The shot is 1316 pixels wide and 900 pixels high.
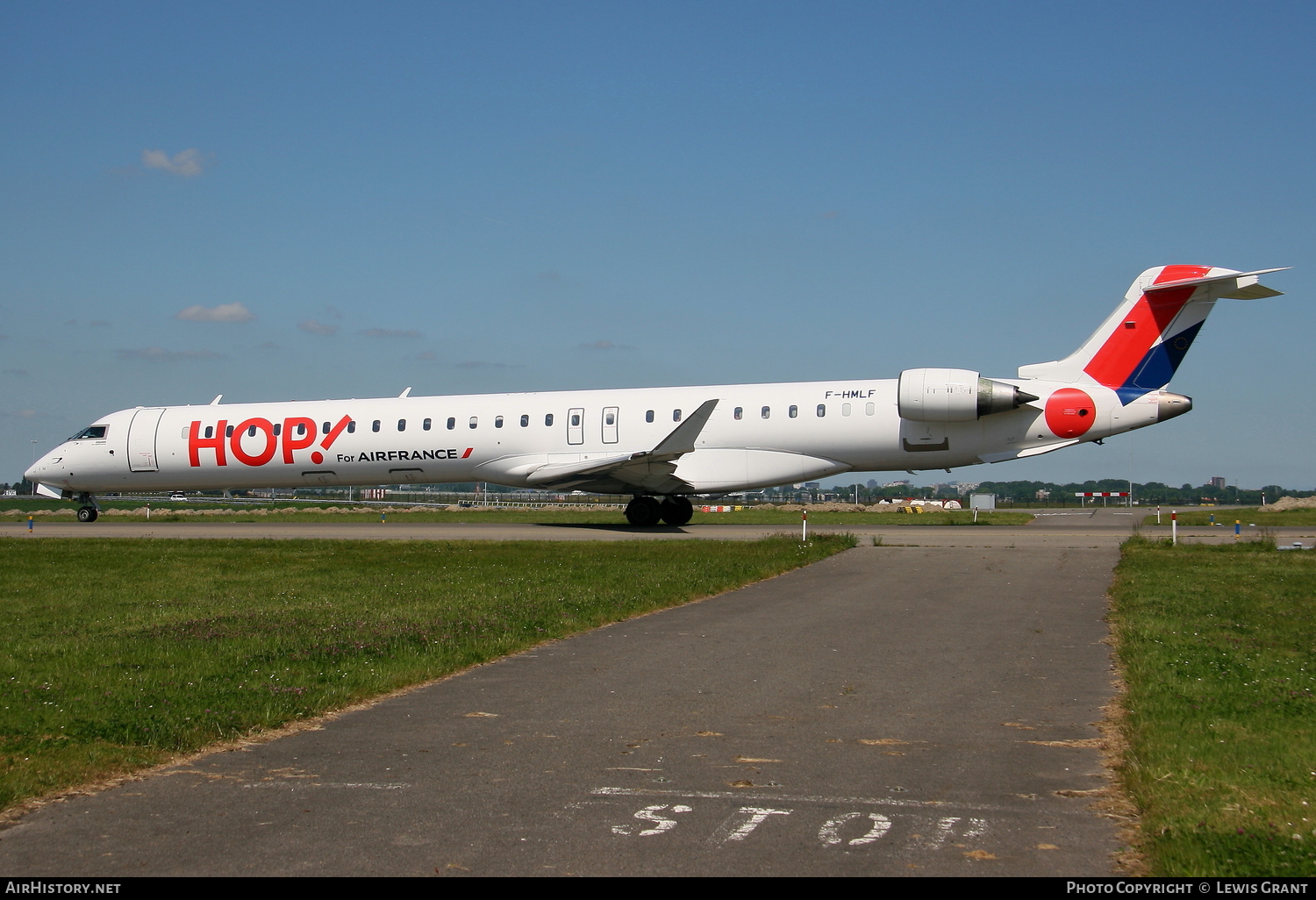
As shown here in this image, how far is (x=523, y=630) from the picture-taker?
1117cm

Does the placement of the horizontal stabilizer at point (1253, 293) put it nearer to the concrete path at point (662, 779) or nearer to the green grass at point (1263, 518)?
the green grass at point (1263, 518)

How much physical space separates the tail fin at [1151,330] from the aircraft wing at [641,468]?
32.8 ft

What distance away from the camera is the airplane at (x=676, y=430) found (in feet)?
86.6

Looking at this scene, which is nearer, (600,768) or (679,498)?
(600,768)

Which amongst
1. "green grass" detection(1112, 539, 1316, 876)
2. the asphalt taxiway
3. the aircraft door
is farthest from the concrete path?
the aircraft door

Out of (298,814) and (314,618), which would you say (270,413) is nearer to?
(314,618)

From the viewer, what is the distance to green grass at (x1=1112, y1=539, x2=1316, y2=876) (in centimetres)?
470

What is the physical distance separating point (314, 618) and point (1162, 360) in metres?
22.4

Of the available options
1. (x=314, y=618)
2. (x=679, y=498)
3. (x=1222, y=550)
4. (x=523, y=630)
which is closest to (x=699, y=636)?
(x=523, y=630)

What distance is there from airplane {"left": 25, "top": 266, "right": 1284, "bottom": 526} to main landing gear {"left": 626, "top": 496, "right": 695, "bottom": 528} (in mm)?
52

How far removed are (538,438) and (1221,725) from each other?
24184 millimetres

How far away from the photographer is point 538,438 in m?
30.0

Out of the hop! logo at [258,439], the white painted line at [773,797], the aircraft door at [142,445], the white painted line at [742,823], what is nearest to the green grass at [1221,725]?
the white painted line at [773,797]

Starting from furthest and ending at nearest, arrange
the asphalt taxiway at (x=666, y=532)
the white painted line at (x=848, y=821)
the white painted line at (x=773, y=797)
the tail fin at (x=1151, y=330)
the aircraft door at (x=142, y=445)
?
the aircraft door at (x=142, y=445) < the tail fin at (x=1151, y=330) < the asphalt taxiway at (x=666, y=532) < the white painted line at (x=773, y=797) < the white painted line at (x=848, y=821)
